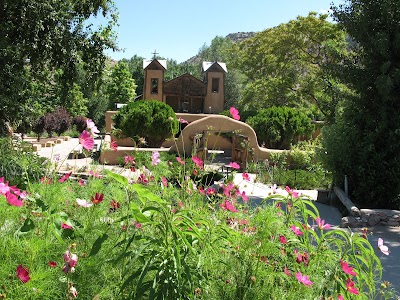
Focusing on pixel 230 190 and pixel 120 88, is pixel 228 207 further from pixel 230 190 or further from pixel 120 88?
pixel 120 88

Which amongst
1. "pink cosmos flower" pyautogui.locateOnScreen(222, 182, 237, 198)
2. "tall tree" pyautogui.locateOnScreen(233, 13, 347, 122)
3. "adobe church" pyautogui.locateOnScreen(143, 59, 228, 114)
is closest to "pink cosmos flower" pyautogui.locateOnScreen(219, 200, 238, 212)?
"pink cosmos flower" pyautogui.locateOnScreen(222, 182, 237, 198)

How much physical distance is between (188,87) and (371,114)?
74.9 feet

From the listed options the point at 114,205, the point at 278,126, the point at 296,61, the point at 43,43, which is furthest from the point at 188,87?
the point at 114,205

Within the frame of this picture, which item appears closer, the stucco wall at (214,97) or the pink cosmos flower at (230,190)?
the pink cosmos flower at (230,190)

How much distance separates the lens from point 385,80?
26.7 ft

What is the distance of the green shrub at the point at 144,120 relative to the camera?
1758 centimetres

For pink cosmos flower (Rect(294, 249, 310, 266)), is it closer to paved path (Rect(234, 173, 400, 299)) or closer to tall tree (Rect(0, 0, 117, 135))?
paved path (Rect(234, 173, 400, 299))

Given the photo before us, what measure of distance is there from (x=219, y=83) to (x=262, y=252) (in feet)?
95.9

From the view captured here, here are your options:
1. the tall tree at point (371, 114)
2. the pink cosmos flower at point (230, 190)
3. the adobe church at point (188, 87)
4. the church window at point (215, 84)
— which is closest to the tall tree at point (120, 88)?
the adobe church at point (188, 87)

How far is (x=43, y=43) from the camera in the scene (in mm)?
10523

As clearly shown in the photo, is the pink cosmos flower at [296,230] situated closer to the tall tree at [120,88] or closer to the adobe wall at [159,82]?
the adobe wall at [159,82]

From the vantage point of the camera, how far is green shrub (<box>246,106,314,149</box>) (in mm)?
19453

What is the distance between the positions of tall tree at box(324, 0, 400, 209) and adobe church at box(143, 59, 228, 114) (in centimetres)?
2088

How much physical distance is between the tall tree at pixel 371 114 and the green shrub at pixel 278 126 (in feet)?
33.6
